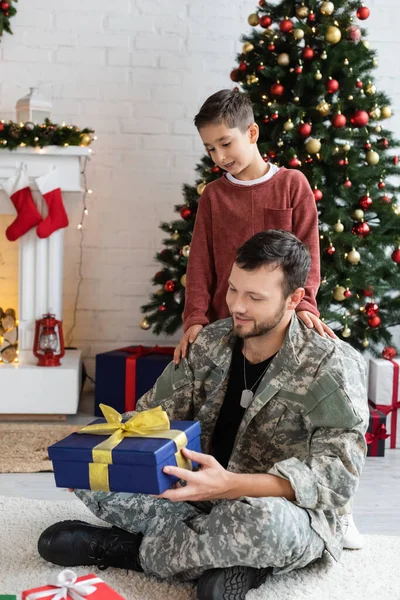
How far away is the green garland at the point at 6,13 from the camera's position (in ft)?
13.0

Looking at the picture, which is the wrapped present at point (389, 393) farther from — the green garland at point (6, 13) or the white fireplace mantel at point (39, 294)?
the green garland at point (6, 13)

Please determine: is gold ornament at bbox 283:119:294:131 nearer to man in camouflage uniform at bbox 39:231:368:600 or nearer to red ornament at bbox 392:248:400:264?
red ornament at bbox 392:248:400:264

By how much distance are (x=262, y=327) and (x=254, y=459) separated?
1.24 feet

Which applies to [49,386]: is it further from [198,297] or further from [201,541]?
A: [201,541]

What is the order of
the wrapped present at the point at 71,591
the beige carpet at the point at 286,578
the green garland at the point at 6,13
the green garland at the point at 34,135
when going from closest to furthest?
1. the wrapped present at the point at 71,591
2. the beige carpet at the point at 286,578
3. the green garland at the point at 34,135
4. the green garland at the point at 6,13

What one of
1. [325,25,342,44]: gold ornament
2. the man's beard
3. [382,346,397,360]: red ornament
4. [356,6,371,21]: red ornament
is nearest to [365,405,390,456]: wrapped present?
[382,346,397,360]: red ornament

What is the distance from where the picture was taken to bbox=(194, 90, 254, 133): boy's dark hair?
2373 mm

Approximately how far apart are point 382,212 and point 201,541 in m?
2.06

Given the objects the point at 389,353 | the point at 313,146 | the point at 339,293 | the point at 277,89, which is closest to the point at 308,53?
the point at 277,89

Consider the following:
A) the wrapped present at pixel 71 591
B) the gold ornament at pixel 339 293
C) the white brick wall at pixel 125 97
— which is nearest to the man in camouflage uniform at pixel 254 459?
the wrapped present at pixel 71 591

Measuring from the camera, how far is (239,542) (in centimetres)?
186

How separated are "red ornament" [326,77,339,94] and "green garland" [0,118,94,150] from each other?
1.13 meters

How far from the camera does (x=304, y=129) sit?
11.3 ft

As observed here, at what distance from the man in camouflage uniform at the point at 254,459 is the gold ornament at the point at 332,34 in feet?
5.47
